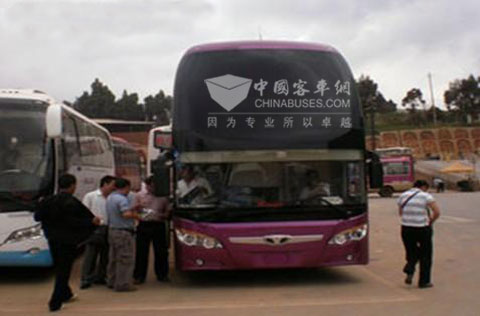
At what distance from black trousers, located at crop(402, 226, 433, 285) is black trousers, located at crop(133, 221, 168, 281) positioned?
3711mm

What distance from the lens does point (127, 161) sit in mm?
25062

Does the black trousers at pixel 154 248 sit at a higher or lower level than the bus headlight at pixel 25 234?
lower

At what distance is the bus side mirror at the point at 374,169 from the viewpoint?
10.6m

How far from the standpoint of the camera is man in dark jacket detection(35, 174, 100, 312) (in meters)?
8.40

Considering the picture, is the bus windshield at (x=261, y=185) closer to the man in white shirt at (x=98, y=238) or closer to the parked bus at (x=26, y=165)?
the man in white shirt at (x=98, y=238)

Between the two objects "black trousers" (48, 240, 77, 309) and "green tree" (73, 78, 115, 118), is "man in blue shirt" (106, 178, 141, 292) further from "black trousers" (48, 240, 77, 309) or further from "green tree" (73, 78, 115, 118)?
"green tree" (73, 78, 115, 118)

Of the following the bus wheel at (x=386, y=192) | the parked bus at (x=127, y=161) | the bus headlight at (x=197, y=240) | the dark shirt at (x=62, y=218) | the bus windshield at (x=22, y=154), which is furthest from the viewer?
the bus wheel at (x=386, y=192)

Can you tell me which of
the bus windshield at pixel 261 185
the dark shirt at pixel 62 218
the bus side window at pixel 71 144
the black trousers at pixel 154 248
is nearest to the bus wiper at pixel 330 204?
the bus windshield at pixel 261 185

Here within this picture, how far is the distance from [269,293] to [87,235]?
9.25ft

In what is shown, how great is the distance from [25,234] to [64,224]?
267 cm

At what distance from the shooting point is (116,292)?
33.7 ft

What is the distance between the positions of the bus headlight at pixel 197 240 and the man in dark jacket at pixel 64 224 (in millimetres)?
1858

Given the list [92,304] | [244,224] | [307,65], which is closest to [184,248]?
[244,224]

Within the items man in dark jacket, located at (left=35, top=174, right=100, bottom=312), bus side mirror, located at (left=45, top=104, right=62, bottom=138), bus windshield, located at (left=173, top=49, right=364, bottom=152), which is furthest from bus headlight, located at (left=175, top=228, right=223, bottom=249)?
bus side mirror, located at (left=45, top=104, right=62, bottom=138)
